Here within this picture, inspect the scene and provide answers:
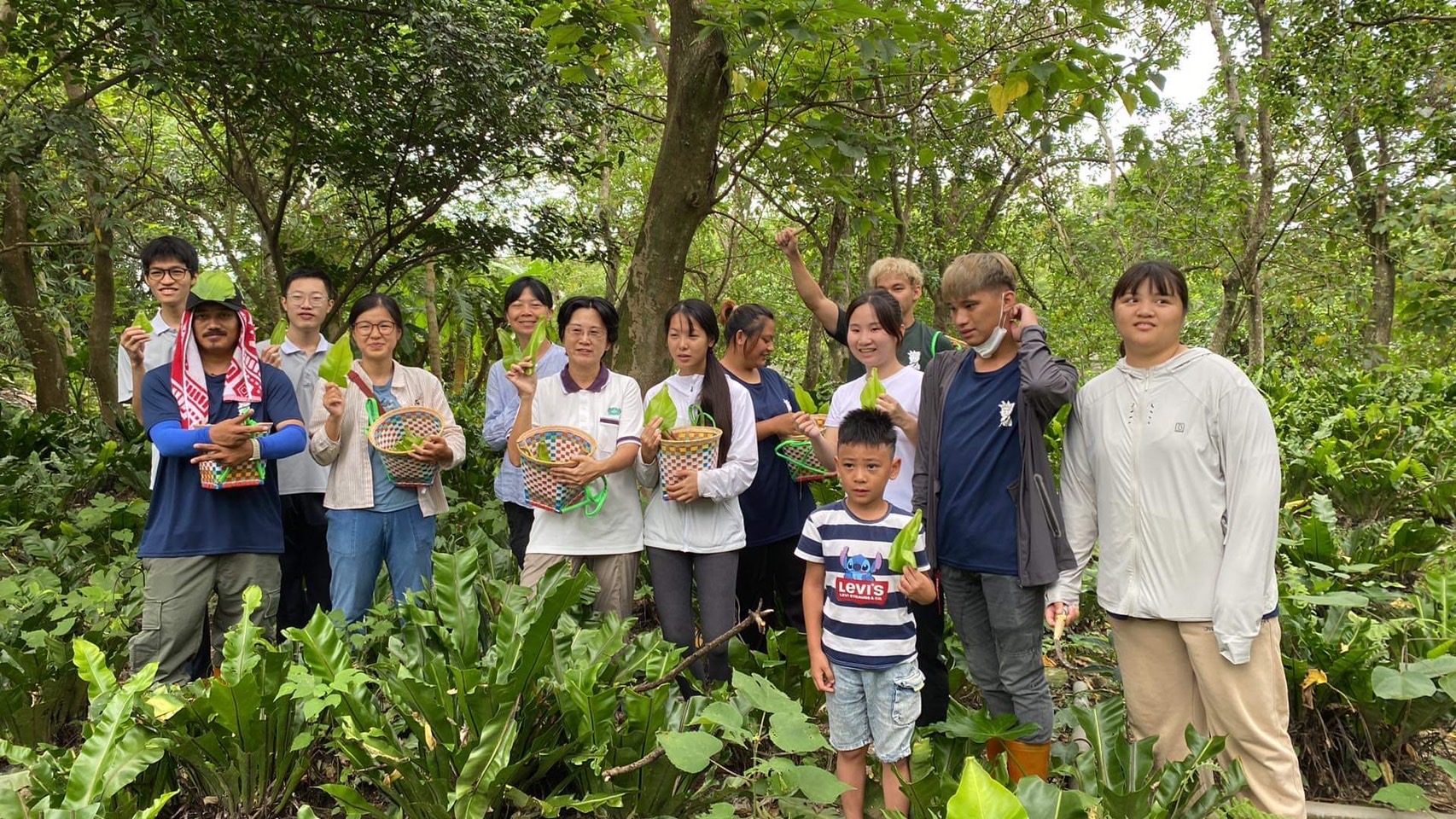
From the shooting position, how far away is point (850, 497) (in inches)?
109

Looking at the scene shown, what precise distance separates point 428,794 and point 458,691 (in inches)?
11.9

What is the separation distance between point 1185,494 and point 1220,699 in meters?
0.61

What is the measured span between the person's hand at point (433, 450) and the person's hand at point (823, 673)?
1.69m

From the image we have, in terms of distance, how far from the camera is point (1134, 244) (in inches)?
552

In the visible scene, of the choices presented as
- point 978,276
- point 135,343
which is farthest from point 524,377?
point 978,276

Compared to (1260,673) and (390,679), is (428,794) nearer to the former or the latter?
(390,679)

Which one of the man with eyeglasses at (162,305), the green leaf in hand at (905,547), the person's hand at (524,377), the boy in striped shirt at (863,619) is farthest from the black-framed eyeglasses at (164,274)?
the green leaf in hand at (905,547)

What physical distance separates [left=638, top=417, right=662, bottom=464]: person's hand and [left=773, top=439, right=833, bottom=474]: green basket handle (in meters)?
0.56

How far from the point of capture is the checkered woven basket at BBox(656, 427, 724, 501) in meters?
3.14

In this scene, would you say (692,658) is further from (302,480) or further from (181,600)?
(302,480)

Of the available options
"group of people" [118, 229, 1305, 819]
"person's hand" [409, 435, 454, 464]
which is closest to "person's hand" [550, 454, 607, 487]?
"group of people" [118, 229, 1305, 819]

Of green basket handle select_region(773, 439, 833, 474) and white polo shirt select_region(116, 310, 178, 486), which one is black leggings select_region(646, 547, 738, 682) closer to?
green basket handle select_region(773, 439, 833, 474)

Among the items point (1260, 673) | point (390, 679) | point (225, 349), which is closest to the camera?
point (1260, 673)

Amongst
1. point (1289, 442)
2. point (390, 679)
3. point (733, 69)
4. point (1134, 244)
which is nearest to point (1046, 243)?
point (1134, 244)
